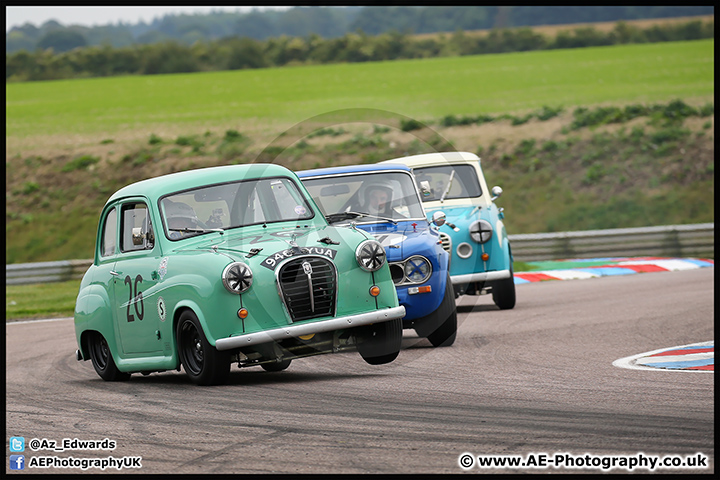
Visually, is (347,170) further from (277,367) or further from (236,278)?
(236,278)

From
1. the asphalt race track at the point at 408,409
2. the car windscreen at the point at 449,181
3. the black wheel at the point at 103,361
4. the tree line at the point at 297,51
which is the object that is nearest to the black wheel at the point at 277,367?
the asphalt race track at the point at 408,409

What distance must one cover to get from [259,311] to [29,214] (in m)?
28.7

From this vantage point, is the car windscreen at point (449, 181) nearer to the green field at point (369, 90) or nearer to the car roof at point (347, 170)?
the car roof at point (347, 170)

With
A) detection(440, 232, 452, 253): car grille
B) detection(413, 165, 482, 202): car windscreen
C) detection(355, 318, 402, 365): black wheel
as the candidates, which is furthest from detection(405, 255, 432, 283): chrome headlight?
detection(413, 165, 482, 202): car windscreen

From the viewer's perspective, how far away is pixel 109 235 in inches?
378

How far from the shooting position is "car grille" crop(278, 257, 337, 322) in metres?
7.82

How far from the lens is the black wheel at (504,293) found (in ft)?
44.9

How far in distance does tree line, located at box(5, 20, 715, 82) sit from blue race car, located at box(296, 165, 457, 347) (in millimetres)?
56262

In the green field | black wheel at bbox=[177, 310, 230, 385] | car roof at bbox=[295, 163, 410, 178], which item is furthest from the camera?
the green field

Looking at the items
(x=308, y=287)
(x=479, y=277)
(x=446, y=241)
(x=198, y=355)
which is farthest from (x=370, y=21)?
(x=308, y=287)

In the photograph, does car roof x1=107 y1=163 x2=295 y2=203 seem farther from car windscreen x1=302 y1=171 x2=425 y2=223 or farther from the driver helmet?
the driver helmet

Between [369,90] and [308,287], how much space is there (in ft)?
144

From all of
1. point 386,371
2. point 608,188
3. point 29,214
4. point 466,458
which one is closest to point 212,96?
point 29,214

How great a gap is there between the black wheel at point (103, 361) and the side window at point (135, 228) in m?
1.03
